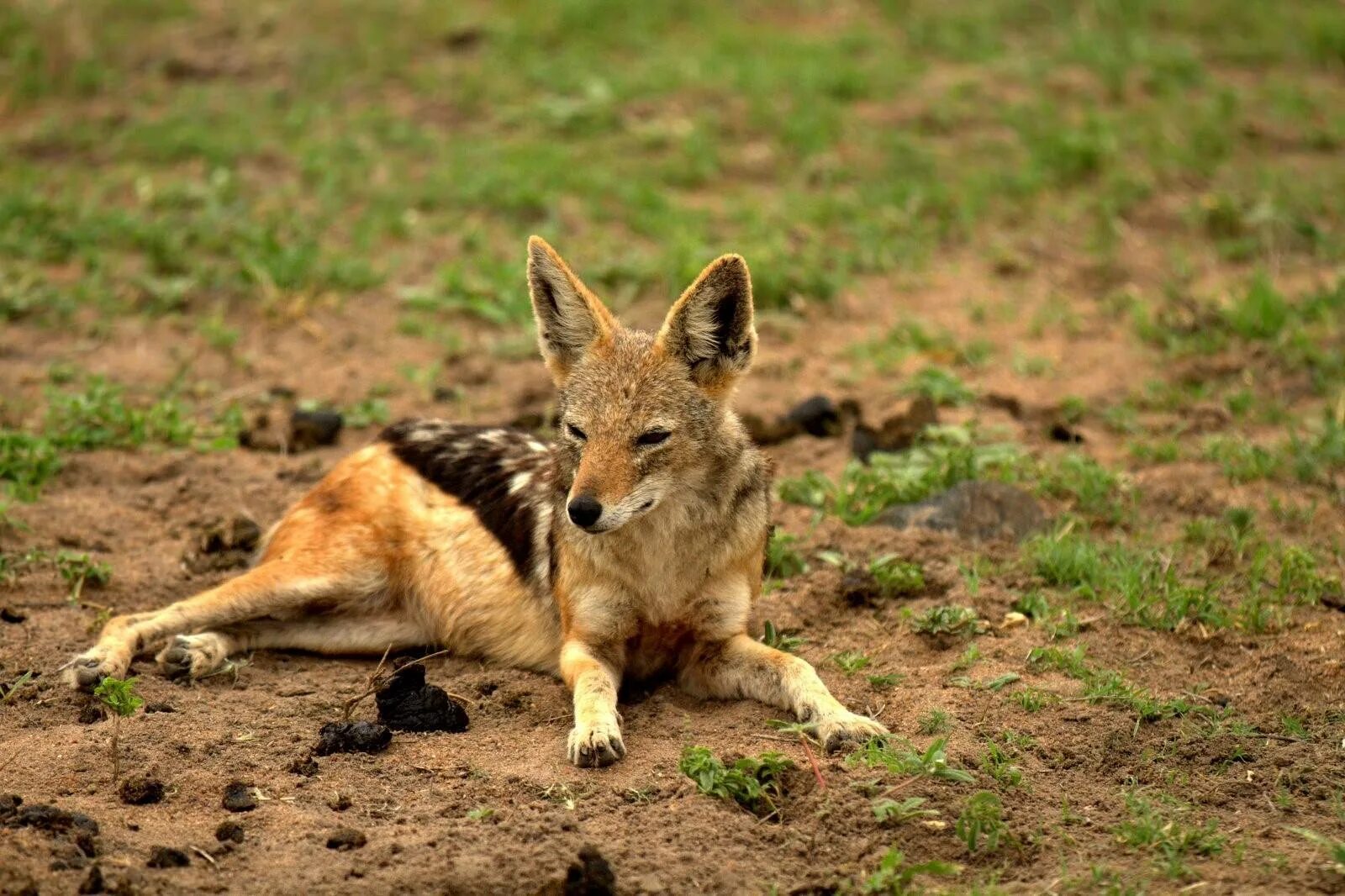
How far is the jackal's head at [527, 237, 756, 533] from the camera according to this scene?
5.93m

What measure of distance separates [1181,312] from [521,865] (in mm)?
6766

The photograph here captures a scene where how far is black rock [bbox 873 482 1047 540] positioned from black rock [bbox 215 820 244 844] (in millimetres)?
3752

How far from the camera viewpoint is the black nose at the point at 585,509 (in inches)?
223

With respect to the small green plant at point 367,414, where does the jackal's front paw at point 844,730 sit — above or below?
below

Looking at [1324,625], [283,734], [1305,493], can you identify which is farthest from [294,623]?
[1305,493]

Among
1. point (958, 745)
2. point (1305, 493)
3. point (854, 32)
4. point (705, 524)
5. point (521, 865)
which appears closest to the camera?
point (521, 865)

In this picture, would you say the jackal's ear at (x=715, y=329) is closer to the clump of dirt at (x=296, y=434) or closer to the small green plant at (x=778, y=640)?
the small green plant at (x=778, y=640)

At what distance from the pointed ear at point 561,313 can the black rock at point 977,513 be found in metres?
2.02

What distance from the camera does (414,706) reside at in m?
5.88

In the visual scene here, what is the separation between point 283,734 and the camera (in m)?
5.74

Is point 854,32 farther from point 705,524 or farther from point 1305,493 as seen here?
point 705,524

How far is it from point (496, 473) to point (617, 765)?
2079 millimetres

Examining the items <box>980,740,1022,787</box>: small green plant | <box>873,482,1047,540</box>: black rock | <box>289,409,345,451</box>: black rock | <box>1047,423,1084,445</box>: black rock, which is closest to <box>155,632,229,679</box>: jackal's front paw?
<box>289,409,345,451</box>: black rock

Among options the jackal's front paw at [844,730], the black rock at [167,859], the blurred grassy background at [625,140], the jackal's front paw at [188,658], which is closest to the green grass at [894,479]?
the jackal's front paw at [844,730]
